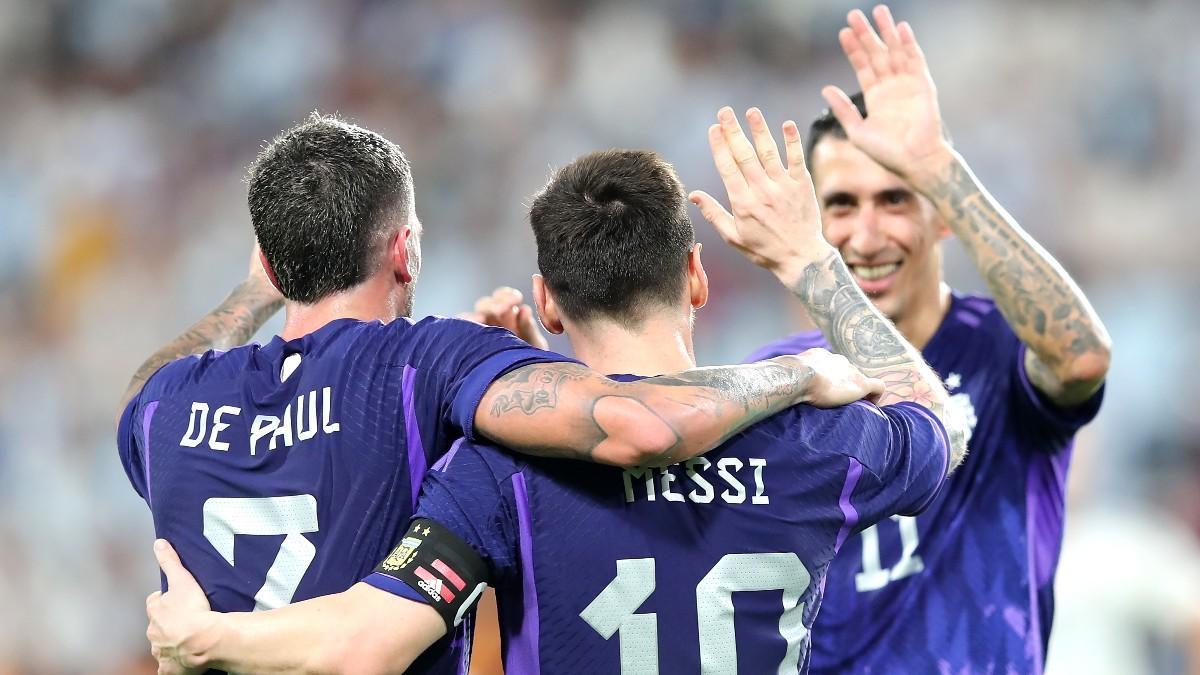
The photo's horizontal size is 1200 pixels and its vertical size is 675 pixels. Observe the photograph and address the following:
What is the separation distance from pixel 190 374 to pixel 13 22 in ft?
28.1

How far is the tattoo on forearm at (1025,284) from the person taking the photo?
3834 mm

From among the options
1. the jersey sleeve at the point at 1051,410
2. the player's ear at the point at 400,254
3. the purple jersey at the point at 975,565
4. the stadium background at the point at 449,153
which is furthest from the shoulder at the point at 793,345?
the stadium background at the point at 449,153

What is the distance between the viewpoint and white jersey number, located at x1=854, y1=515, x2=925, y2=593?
409 cm

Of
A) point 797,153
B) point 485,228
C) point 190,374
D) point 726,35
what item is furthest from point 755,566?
point 726,35

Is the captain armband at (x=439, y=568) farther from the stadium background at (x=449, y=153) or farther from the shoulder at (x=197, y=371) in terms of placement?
the stadium background at (x=449, y=153)

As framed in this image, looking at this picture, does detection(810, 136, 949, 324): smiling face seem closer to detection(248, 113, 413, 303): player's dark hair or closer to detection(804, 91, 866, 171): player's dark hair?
detection(804, 91, 866, 171): player's dark hair

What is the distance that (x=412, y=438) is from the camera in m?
2.96

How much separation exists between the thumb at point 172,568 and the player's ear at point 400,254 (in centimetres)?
85

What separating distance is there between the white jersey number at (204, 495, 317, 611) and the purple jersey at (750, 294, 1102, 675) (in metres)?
1.89

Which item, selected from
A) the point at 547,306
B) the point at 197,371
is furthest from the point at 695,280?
the point at 197,371

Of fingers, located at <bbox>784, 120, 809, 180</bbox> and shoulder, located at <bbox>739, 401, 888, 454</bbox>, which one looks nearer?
shoulder, located at <bbox>739, 401, 888, 454</bbox>

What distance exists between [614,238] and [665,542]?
703 millimetres

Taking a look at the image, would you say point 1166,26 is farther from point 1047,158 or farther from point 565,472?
point 565,472

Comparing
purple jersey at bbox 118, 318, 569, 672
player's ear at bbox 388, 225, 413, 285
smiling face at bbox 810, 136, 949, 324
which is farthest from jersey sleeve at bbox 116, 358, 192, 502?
smiling face at bbox 810, 136, 949, 324
